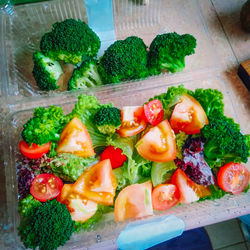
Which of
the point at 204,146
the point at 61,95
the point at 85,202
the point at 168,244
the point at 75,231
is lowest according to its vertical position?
the point at 168,244

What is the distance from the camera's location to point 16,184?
1673 mm

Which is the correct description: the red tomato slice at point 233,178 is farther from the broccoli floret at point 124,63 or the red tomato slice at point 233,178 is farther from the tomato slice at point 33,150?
the tomato slice at point 33,150

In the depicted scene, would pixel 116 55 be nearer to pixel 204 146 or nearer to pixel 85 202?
pixel 204 146

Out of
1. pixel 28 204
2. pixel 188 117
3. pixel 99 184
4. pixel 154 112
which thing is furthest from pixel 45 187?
pixel 188 117

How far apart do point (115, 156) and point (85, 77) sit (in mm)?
536

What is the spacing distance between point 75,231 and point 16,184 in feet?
1.27

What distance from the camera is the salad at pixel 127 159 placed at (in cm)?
158

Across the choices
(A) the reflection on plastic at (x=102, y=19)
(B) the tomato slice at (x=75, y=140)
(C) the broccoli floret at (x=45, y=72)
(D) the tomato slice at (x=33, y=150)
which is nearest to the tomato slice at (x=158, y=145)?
(B) the tomato slice at (x=75, y=140)

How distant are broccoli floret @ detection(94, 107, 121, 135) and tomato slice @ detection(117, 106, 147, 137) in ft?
0.14

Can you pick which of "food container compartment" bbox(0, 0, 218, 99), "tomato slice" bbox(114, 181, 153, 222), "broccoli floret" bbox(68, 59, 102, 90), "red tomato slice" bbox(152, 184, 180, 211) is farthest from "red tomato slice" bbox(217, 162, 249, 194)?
"broccoli floret" bbox(68, 59, 102, 90)

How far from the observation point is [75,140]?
163 cm

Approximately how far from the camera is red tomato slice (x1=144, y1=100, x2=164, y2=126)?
1696 mm

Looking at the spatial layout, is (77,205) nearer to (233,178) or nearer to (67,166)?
(67,166)

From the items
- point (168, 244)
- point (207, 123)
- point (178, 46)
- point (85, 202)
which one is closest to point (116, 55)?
point (178, 46)
